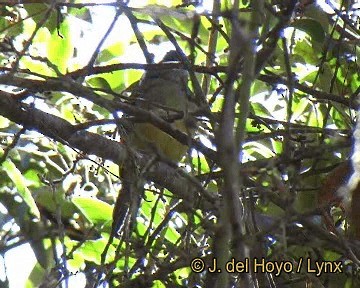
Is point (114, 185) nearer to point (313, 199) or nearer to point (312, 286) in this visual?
point (313, 199)

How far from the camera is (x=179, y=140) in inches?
72.9

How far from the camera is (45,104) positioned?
2.83 m

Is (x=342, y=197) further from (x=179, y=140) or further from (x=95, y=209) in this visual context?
(x=95, y=209)

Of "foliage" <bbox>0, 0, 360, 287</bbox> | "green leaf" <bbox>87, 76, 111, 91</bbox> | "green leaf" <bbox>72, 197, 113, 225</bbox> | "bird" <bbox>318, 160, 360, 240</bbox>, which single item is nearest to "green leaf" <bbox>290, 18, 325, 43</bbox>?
"foliage" <bbox>0, 0, 360, 287</bbox>

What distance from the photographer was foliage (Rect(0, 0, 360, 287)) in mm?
1646

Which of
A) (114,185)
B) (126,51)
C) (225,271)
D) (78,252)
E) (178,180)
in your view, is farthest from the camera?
(114,185)

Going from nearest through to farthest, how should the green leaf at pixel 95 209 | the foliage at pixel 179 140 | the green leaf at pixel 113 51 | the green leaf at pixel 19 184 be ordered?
the foliage at pixel 179 140 < the green leaf at pixel 19 184 < the green leaf at pixel 95 209 < the green leaf at pixel 113 51

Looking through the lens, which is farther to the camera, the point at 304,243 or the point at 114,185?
the point at 114,185

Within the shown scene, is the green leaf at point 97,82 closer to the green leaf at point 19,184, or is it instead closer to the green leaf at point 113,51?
the green leaf at point 113,51

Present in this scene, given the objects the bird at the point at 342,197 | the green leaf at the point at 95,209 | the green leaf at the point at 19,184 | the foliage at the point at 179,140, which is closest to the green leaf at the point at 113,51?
the foliage at the point at 179,140

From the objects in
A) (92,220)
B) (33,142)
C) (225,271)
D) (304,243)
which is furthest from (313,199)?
(225,271)

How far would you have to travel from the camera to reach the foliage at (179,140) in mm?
1646

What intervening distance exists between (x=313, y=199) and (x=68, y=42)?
902 mm

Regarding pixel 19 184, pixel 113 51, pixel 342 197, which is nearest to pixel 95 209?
pixel 19 184
